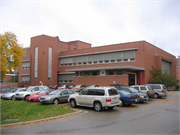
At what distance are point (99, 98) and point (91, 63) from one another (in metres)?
31.2

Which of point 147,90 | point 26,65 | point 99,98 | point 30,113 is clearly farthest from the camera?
point 26,65

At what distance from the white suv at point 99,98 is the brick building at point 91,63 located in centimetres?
1948

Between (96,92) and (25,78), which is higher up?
(25,78)

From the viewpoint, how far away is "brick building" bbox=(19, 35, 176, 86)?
118 feet

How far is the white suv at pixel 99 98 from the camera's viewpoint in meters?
12.5

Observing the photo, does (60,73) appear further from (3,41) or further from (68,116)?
(68,116)

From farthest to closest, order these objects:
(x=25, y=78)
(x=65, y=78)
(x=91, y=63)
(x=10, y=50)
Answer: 1. (x=25, y=78)
2. (x=65, y=78)
3. (x=91, y=63)
4. (x=10, y=50)

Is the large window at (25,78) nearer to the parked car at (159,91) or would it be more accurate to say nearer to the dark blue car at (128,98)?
the parked car at (159,91)

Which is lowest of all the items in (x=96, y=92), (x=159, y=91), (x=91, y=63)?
(x=159, y=91)

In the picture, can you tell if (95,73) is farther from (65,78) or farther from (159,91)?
(159,91)

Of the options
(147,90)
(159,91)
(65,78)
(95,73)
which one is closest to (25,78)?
(65,78)

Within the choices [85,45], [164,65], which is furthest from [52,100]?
[85,45]

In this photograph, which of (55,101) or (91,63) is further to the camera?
(91,63)

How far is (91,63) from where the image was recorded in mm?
43750
